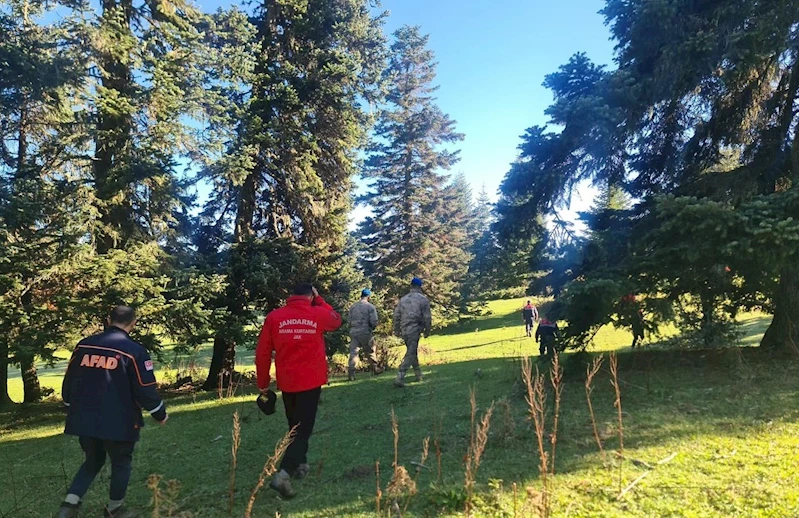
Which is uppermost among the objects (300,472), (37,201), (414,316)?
(37,201)

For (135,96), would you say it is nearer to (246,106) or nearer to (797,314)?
(246,106)

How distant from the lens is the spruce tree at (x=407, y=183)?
27578mm

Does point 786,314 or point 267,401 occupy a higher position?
point 267,401

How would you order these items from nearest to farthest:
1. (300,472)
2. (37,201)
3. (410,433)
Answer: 1. (300,472)
2. (410,433)
3. (37,201)

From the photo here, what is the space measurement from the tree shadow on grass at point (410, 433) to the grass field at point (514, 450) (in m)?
0.02

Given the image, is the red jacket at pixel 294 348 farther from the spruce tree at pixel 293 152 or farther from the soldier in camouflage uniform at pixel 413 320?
the spruce tree at pixel 293 152

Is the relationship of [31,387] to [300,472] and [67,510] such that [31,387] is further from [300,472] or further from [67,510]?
[300,472]

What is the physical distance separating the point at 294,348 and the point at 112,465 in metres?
1.71

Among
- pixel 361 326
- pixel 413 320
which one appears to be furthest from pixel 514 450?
pixel 361 326

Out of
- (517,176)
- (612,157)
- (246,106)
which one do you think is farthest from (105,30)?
(612,157)

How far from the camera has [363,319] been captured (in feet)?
35.4

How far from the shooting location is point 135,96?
401 inches

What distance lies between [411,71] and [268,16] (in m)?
17.3

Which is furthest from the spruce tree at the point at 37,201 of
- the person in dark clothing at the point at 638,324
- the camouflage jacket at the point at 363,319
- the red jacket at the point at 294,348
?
the person in dark clothing at the point at 638,324
